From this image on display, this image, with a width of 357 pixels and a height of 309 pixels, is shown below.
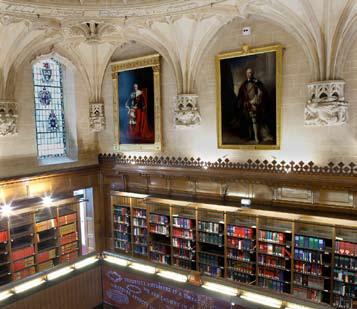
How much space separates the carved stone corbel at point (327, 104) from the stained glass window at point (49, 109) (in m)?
8.03

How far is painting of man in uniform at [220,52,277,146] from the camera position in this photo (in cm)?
940

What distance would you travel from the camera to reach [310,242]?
28.0ft

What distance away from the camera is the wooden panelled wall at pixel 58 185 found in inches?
412

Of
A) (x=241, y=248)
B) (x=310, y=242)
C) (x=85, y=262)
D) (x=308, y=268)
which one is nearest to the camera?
(x=85, y=262)

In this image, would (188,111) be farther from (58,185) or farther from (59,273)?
(59,273)

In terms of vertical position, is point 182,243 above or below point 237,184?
below

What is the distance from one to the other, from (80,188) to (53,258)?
7.97ft

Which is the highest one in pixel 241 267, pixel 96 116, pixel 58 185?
pixel 96 116

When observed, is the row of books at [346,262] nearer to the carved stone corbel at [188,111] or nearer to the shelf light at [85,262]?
the carved stone corbel at [188,111]

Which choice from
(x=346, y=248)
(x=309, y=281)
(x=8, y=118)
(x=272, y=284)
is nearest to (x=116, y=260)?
(x=272, y=284)

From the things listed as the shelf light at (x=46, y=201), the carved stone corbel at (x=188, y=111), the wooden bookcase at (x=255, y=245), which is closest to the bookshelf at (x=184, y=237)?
the wooden bookcase at (x=255, y=245)

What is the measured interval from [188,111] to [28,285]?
20.0 feet

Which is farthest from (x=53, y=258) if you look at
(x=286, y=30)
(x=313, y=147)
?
(x=286, y=30)

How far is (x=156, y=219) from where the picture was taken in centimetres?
1115
